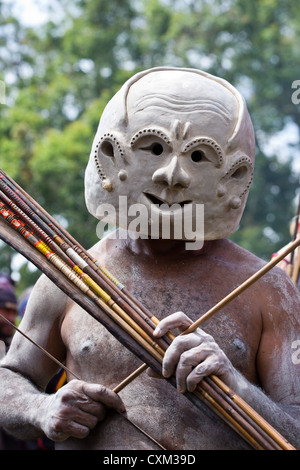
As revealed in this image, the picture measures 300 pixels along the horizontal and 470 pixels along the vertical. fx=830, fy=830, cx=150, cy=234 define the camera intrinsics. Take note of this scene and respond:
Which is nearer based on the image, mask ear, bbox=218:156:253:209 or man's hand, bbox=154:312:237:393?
man's hand, bbox=154:312:237:393

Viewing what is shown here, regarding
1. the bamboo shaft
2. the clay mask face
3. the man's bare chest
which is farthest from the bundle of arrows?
the clay mask face

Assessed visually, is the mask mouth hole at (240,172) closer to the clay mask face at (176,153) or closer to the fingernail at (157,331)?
the clay mask face at (176,153)

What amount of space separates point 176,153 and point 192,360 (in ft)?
3.09

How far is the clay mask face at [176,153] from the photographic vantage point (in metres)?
3.56

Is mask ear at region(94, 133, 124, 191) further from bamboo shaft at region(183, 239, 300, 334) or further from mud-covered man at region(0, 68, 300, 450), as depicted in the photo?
bamboo shaft at region(183, 239, 300, 334)

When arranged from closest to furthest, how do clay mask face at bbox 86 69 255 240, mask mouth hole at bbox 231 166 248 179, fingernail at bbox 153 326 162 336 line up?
1. fingernail at bbox 153 326 162 336
2. clay mask face at bbox 86 69 255 240
3. mask mouth hole at bbox 231 166 248 179

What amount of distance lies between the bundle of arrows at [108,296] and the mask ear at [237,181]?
0.56 meters

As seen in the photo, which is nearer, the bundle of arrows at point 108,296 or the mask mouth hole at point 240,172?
the bundle of arrows at point 108,296

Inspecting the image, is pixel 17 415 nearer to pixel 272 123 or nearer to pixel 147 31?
pixel 272 123

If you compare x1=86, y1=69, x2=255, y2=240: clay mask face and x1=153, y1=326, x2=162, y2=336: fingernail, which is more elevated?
x1=86, y1=69, x2=255, y2=240: clay mask face

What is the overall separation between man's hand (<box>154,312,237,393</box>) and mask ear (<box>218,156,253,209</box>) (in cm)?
71

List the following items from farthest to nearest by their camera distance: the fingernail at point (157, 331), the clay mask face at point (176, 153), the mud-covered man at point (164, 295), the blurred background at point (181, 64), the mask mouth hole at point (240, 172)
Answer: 1. the blurred background at point (181, 64)
2. the mask mouth hole at point (240, 172)
3. the clay mask face at point (176, 153)
4. the mud-covered man at point (164, 295)
5. the fingernail at point (157, 331)

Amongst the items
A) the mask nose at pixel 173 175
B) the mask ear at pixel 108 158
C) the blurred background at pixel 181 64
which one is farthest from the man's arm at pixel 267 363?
the blurred background at pixel 181 64

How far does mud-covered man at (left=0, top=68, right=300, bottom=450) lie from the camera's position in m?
3.43
